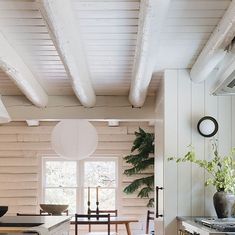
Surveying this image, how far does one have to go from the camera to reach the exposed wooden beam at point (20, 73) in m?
4.10

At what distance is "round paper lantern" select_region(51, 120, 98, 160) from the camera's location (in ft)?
19.4

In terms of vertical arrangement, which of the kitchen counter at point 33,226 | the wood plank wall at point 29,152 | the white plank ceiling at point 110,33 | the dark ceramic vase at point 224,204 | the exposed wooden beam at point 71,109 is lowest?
the kitchen counter at point 33,226

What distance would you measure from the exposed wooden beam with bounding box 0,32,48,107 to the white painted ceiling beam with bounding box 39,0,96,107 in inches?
17.4

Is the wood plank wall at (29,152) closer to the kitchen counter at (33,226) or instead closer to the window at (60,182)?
the window at (60,182)

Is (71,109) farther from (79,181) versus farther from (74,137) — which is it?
(79,181)

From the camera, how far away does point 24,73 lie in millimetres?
4887

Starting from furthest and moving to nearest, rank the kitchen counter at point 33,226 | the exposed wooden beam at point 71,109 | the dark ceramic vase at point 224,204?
the exposed wooden beam at point 71,109
the dark ceramic vase at point 224,204
the kitchen counter at point 33,226

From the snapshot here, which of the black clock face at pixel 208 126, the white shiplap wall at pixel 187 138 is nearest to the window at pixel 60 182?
the white shiplap wall at pixel 187 138

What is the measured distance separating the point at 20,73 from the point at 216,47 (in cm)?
188

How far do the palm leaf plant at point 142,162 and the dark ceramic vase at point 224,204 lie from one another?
3756 mm

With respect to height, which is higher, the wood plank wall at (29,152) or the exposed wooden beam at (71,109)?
the exposed wooden beam at (71,109)

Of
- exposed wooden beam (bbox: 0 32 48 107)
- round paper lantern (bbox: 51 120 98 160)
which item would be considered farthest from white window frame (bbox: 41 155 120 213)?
round paper lantern (bbox: 51 120 98 160)

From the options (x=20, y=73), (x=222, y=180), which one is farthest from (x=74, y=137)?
(x=222, y=180)

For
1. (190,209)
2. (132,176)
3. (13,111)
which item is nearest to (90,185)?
(132,176)
